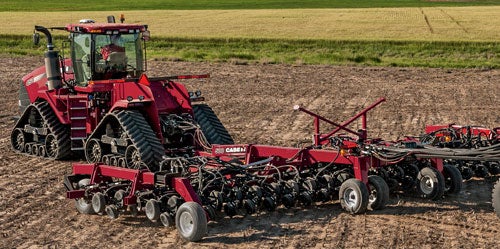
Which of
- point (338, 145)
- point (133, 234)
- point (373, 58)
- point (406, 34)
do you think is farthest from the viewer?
point (406, 34)

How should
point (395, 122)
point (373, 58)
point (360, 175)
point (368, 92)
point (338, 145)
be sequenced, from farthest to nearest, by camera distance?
point (373, 58) → point (368, 92) → point (395, 122) → point (338, 145) → point (360, 175)

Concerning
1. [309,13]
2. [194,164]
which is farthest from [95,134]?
[309,13]

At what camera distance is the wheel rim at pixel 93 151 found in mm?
13703

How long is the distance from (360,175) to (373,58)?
849 inches

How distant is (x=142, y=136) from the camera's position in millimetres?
12562

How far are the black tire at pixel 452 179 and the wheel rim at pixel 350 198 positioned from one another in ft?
5.40

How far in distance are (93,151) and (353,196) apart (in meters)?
4.94

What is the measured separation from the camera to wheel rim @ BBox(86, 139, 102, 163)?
13.7 metres

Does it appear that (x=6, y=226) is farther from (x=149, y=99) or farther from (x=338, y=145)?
(x=338, y=145)

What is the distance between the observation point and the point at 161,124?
1337cm

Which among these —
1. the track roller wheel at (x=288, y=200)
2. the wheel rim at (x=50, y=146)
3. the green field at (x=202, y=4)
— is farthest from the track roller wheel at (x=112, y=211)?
the green field at (x=202, y=4)

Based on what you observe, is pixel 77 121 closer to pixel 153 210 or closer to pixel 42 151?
pixel 42 151

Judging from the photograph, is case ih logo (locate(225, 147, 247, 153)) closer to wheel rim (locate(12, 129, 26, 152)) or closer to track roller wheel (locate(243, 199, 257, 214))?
track roller wheel (locate(243, 199, 257, 214))

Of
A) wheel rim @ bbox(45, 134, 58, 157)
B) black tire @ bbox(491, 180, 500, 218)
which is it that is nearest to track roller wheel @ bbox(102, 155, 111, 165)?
wheel rim @ bbox(45, 134, 58, 157)
